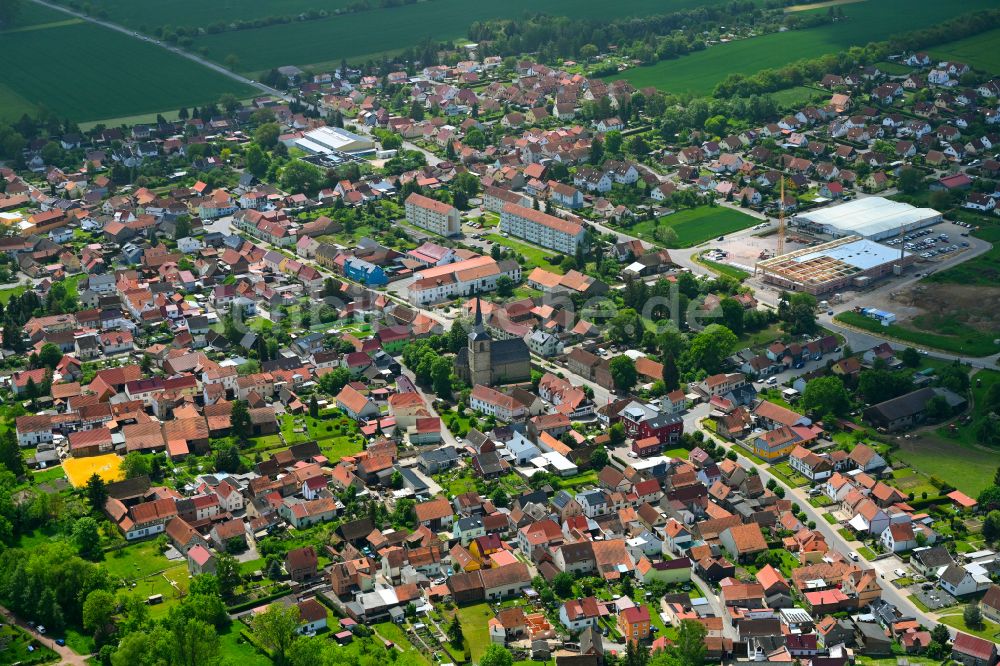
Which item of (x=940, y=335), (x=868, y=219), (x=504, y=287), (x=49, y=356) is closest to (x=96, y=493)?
(x=49, y=356)

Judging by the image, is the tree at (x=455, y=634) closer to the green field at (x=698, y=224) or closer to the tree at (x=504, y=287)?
the tree at (x=504, y=287)

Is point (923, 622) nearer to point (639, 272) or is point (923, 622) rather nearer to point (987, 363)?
point (987, 363)

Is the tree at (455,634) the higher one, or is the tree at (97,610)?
the tree at (97,610)

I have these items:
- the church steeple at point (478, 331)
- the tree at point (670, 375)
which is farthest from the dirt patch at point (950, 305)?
the church steeple at point (478, 331)

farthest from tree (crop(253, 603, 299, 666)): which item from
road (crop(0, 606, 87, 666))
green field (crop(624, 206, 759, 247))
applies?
green field (crop(624, 206, 759, 247))

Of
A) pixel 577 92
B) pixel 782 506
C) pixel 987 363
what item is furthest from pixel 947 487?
pixel 577 92

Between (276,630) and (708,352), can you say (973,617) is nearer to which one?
(708,352)
